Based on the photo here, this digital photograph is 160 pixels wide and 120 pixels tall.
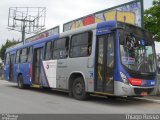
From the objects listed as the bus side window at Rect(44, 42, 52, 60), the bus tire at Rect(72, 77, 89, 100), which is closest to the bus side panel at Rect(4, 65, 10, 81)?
the bus side window at Rect(44, 42, 52, 60)

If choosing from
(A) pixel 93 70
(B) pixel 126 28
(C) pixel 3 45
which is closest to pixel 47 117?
(A) pixel 93 70

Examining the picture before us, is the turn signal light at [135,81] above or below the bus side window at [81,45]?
below

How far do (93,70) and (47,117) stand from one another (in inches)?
158

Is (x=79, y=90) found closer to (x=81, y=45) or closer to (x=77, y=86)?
(x=77, y=86)

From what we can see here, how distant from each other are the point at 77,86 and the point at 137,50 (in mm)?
3115

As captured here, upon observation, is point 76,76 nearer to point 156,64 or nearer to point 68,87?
point 68,87

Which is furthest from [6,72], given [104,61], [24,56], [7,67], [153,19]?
[104,61]

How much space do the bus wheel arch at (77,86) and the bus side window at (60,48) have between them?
3.88 ft

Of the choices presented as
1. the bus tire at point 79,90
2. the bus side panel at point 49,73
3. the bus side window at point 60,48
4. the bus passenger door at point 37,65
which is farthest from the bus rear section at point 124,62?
the bus passenger door at point 37,65

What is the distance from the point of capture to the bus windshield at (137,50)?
12000mm

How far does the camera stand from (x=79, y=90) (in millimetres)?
13773

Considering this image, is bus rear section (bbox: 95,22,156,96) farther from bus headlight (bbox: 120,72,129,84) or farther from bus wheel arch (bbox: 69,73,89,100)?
bus wheel arch (bbox: 69,73,89,100)

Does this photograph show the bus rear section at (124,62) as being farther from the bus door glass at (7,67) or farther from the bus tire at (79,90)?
the bus door glass at (7,67)

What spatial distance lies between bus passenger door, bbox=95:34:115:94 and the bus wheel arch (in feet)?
3.26
